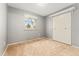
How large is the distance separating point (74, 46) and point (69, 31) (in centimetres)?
57

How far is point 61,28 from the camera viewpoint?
9.03 feet

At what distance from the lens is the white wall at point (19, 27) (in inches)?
95.8

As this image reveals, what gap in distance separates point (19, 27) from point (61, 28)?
1315mm

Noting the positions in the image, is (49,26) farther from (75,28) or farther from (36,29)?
(75,28)

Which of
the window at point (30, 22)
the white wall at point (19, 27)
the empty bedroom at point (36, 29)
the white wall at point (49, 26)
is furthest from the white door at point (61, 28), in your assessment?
the window at point (30, 22)

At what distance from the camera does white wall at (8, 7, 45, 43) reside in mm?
2434

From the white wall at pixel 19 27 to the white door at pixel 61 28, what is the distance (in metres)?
0.43

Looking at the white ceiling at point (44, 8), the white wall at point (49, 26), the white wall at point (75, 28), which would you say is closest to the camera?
the white ceiling at point (44, 8)

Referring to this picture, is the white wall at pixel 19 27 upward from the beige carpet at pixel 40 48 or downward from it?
upward

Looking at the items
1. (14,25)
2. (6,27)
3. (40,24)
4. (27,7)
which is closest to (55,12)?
(40,24)

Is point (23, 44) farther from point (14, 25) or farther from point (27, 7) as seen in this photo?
point (27, 7)

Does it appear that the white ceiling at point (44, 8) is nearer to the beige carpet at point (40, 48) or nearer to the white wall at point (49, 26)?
the white wall at point (49, 26)

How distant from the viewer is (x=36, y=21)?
2.49 meters

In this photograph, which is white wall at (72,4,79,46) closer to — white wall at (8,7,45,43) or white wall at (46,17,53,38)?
white wall at (46,17,53,38)
